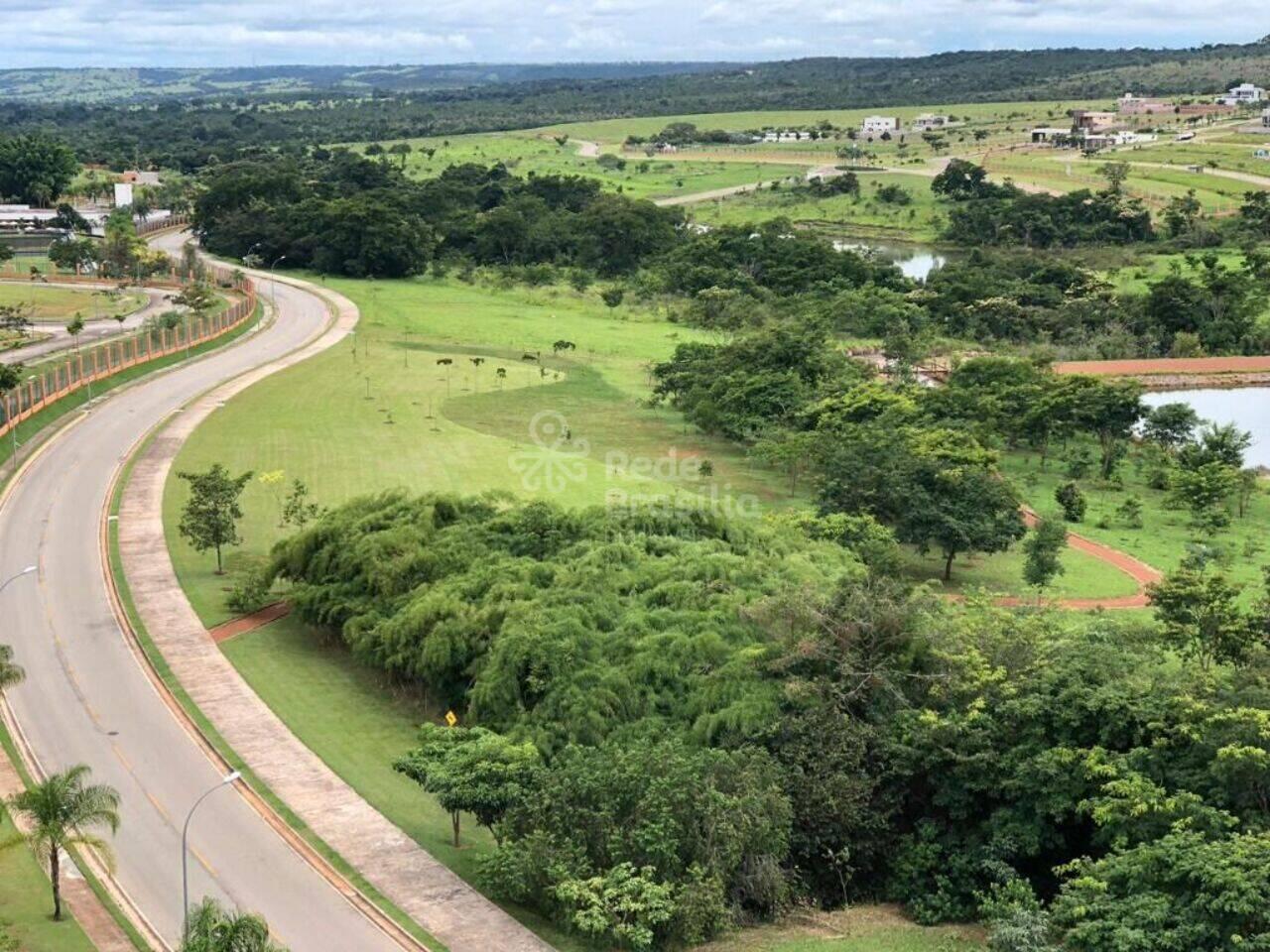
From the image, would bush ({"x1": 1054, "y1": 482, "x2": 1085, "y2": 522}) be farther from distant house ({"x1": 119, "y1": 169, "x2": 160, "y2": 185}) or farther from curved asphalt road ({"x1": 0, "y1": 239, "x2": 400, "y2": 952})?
distant house ({"x1": 119, "y1": 169, "x2": 160, "y2": 185})

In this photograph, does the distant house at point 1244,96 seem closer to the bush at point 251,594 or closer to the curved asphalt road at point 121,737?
the curved asphalt road at point 121,737

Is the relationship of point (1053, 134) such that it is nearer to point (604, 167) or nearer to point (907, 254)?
point (604, 167)

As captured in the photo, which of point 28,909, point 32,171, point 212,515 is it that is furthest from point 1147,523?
point 32,171

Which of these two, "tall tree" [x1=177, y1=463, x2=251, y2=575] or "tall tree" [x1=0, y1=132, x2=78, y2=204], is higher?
"tall tree" [x1=0, y1=132, x2=78, y2=204]

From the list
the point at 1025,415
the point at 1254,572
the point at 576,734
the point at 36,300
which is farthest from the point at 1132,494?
the point at 36,300

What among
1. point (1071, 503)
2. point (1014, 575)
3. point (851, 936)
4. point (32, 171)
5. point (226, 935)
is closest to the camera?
point (226, 935)

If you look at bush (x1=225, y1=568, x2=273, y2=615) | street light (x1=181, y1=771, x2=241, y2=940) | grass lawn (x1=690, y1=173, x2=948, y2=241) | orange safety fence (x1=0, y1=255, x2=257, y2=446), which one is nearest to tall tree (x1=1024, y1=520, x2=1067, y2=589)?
bush (x1=225, y1=568, x2=273, y2=615)
